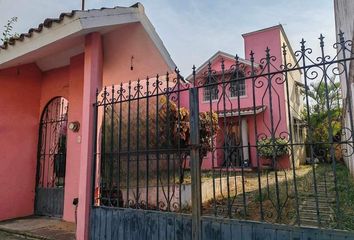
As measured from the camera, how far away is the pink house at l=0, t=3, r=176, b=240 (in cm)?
524

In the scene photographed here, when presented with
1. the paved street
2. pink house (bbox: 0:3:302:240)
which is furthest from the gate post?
the paved street

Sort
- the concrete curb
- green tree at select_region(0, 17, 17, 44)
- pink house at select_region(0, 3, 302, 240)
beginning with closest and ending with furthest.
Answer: pink house at select_region(0, 3, 302, 240)
the concrete curb
green tree at select_region(0, 17, 17, 44)

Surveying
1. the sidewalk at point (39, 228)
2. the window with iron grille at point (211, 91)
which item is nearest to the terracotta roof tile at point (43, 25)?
the window with iron grille at point (211, 91)

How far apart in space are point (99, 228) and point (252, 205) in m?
3.40

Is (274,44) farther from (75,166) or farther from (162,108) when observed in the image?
(75,166)

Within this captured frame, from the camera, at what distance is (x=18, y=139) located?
7.25m

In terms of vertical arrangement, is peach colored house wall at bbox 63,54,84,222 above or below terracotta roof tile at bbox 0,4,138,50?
below

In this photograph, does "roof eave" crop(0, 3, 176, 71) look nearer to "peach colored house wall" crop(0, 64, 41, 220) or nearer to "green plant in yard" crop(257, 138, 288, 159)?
"peach colored house wall" crop(0, 64, 41, 220)

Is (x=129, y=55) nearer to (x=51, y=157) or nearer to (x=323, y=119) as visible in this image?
(x=51, y=157)

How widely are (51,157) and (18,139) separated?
98 centimetres

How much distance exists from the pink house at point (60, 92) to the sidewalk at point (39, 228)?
0.35 meters

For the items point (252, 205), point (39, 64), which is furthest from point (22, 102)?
point (252, 205)

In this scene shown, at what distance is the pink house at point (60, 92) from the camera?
524 centimetres

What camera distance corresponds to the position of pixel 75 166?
6.80 metres
